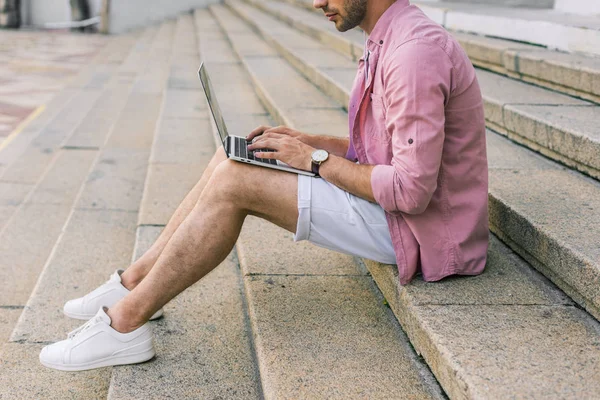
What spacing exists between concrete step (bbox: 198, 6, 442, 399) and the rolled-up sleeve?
1.44 feet

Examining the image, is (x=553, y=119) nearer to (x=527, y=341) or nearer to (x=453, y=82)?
(x=453, y=82)

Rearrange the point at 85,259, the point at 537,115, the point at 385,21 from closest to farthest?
the point at 385,21, the point at 537,115, the point at 85,259

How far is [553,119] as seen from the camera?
2971 millimetres

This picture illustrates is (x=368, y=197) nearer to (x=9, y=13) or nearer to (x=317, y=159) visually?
(x=317, y=159)

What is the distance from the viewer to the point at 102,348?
2.13m

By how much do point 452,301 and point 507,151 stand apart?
1.32m

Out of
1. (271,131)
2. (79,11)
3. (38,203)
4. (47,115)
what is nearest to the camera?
(271,131)

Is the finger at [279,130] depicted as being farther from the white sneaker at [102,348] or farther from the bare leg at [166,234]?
the white sneaker at [102,348]

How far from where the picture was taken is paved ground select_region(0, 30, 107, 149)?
7.26 m

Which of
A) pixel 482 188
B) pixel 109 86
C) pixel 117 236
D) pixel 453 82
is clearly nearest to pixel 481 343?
pixel 482 188

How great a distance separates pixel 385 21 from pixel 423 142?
0.41 metres

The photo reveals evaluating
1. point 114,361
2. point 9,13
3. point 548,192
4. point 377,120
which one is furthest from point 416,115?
point 9,13

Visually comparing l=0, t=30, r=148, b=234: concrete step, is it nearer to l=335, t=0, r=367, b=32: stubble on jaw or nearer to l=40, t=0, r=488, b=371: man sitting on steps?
l=40, t=0, r=488, b=371: man sitting on steps

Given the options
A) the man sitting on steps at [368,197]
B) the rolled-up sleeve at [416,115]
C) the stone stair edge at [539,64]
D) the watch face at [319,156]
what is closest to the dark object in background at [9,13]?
the stone stair edge at [539,64]
